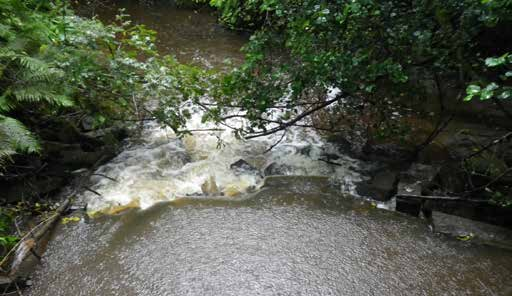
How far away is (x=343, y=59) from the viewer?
4152 mm

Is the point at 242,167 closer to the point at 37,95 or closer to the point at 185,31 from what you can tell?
the point at 37,95

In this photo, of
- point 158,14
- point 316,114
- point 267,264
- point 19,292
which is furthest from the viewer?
point 158,14

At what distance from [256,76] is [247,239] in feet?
7.04

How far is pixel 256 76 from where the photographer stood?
4812 millimetres

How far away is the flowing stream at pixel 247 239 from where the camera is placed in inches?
129

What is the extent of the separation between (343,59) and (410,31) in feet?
2.43

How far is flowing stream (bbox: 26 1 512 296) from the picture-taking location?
3.28 m

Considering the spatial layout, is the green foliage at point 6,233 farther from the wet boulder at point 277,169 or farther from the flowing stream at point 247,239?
the wet boulder at point 277,169

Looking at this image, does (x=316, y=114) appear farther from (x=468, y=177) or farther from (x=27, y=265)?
(x=27, y=265)

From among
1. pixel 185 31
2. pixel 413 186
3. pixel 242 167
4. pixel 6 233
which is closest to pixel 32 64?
pixel 6 233

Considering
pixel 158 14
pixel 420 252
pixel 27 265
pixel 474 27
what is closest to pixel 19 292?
pixel 27 265

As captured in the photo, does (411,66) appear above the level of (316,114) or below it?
above

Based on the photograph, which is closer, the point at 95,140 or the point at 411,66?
the point at 411,66

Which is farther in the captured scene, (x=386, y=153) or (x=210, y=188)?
(x=386, y=153)
